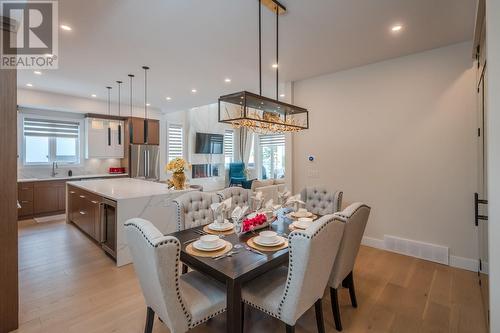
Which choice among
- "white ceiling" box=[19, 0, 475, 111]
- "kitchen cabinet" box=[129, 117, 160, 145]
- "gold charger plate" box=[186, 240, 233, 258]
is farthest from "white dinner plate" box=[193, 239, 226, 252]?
"kitchen cabinet" box=[129, 117, 160, 145]

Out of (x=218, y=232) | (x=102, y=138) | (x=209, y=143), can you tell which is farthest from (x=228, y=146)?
(x=218, y=232)

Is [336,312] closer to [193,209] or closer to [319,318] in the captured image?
[319,318]

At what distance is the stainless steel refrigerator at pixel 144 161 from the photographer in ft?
22.4

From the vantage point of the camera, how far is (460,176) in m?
3.29

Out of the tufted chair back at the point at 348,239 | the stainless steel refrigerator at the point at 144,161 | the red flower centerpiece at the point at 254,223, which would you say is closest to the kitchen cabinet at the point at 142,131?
the stainless steel refrigerator at the point at 144,161

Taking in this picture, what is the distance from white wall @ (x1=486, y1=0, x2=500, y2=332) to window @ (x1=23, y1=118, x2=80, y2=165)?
801 centimetres

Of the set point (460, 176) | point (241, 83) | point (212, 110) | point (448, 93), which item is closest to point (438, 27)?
point (448, 93)

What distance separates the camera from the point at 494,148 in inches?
55.9

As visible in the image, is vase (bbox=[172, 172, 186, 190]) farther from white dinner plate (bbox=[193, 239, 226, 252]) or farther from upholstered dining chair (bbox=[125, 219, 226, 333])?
upholstered dining chair (bbox=[125, 219, 226, 333])

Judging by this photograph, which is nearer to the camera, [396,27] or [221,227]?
[221,227]

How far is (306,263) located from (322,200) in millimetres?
2079

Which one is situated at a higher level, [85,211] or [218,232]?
[218,232]

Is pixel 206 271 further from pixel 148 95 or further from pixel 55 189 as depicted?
pixel 55 189

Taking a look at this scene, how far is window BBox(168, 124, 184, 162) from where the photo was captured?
8.05 metres
